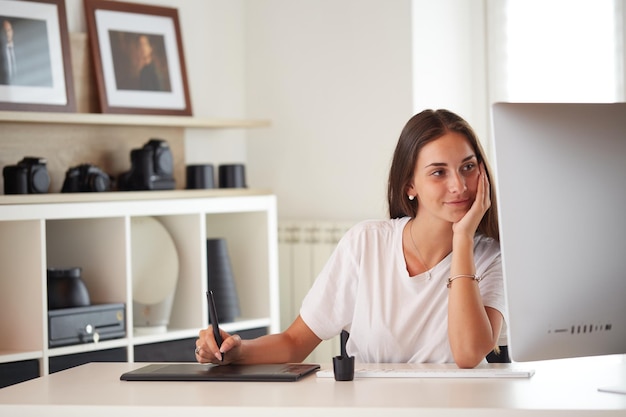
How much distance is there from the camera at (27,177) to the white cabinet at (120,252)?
11cm

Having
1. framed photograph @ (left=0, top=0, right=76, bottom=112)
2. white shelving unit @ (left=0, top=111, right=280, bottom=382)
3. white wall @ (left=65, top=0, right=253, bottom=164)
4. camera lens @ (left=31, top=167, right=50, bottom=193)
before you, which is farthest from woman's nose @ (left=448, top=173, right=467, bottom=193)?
white wall @ (left=65, top=0, right=253, bottom=164)

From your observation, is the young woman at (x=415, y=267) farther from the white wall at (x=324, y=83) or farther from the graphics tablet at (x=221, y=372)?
the white wall at (x=324, y=83)

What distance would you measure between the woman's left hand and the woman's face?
0.05m

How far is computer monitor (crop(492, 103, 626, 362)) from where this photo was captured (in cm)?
166

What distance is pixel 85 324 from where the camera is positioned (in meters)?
3.26

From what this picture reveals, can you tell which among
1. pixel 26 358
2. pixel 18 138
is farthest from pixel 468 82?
pixel 26 358

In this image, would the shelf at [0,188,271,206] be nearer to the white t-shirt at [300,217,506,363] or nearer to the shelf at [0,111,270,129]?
the shelf at [0,111,270,129]

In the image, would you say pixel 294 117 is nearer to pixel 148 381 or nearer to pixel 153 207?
pixel 153 207

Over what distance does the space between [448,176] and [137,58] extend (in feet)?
6.10

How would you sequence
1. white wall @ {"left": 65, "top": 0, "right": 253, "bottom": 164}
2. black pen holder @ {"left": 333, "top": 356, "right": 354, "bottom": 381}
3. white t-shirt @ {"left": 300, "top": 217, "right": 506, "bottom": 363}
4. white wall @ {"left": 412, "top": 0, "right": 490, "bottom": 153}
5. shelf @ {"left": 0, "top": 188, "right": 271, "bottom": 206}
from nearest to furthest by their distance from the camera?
black pen holder @ {"left": 333, "top": 356, "right": 354, "bottom": 381} < white t-shirt @ {"left": 300, "top": 217, "right": 506, "bottom": 363} < shelf @ {"left": 0, "top": 188, "right": 271, "bottom": 206} < white wall @ {"left": 412, "top": 0, "right": 490, "bottom": 153} < white wall @ {"left": 65, "top": 0, "right": 253, "bottom": 164}

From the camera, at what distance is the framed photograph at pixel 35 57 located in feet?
11.0

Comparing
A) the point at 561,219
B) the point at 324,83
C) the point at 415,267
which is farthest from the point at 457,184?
the point at 324,83

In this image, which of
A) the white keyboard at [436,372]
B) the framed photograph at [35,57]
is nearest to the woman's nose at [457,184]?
the white keyboard at [436,372]

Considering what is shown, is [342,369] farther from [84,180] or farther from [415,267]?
[84,180]
